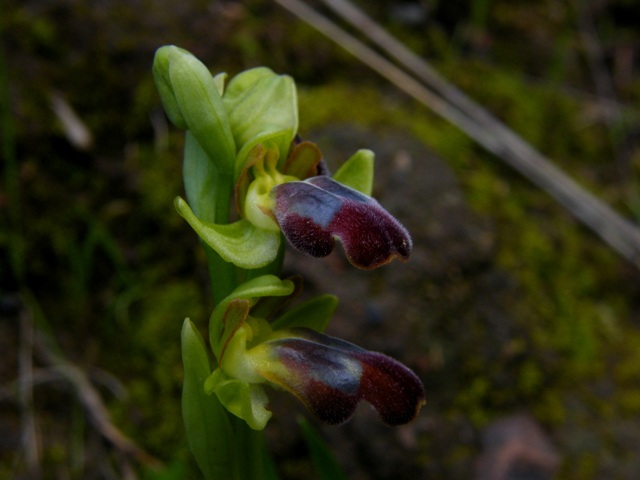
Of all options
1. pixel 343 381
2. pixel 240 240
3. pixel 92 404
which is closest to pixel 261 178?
pixel 240 240

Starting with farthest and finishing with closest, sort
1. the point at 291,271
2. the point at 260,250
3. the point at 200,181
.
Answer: the point at 291,271 < the point at 200,181 < the point at 260,250

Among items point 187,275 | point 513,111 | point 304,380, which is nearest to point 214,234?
point 304,380

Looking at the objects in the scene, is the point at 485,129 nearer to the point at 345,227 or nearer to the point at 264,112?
the point at 264,112

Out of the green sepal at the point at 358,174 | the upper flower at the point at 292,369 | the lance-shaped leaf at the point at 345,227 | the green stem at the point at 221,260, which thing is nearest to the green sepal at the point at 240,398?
the upper flower at the point at 292,369

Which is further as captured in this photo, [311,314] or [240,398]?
[311,314]

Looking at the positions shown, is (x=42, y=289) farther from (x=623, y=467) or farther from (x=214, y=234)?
(x=623, y=467)

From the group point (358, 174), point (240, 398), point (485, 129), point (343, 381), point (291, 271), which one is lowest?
point (291, 271)
